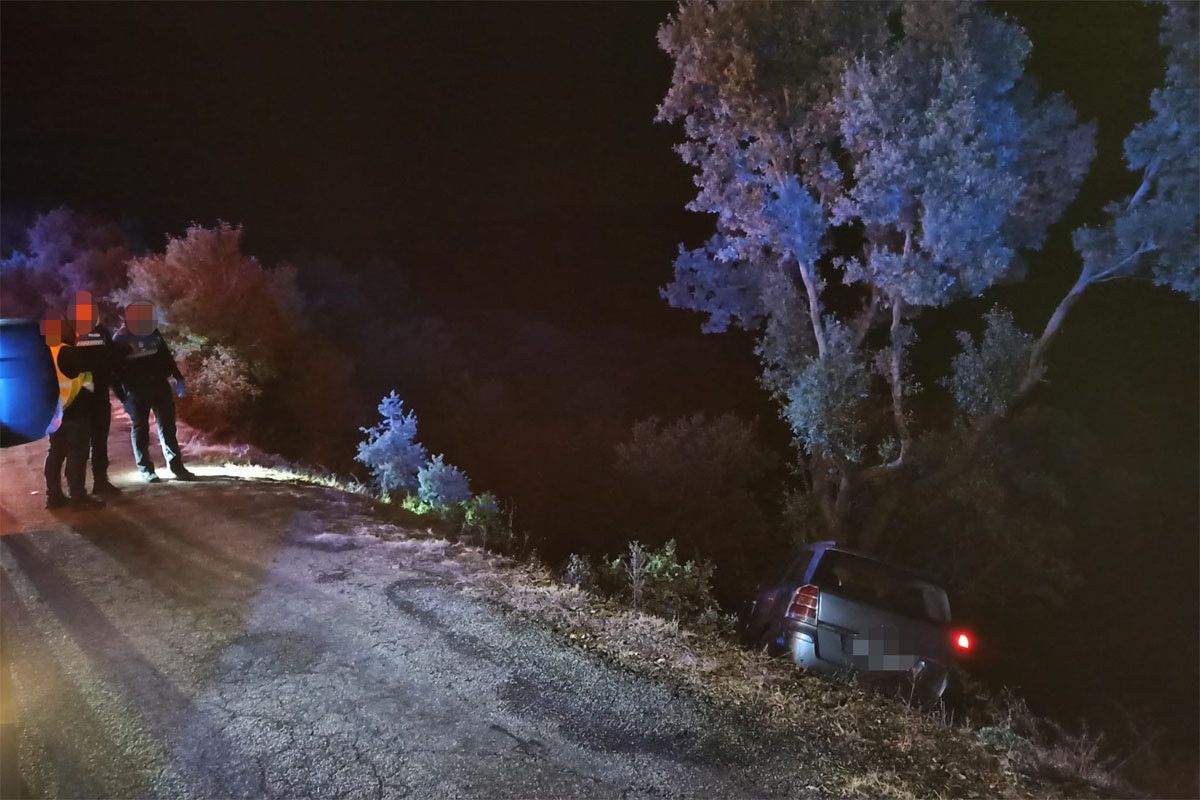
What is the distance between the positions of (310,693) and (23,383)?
2110mm

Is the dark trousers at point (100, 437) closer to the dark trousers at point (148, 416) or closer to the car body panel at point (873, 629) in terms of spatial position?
the dark trousers at point (148, 416)

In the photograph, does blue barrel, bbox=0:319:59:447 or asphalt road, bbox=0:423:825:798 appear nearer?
blue barrel, bbox=0:319:59:447

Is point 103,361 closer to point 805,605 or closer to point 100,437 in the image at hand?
point 100,437

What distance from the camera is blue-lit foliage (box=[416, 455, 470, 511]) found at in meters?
10.3

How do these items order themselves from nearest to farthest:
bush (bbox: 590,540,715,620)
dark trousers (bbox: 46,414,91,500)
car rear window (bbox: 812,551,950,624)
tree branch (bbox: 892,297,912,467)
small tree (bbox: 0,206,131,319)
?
car rear window (bbox: 812,551,950,624)
bush (bbox: 590,540,715,620)
dark trousers (bbox: 46,414,91,500)
tree branch (bbox: 892,297,912,467)
small tree (bbox: 0,206,131,319)

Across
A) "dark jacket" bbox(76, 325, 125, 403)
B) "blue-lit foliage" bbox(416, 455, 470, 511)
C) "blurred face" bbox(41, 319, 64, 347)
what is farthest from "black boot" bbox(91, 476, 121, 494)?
"blurred face" bbox(41, 319, 64, 347)

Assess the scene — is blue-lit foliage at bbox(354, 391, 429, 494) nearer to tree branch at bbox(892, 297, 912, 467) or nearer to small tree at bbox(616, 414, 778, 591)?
small tree at bbox(616, 414, 778, 591)

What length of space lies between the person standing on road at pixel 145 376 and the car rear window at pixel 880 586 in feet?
20.9

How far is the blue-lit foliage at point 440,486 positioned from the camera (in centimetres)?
1032

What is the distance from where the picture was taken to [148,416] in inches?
330

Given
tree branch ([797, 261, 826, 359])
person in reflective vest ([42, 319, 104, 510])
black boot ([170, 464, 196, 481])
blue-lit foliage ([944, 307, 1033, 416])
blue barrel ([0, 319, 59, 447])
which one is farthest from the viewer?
tree branch ([797, 261, 826, 359])

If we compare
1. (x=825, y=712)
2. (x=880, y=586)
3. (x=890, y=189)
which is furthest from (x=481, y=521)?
(x=890, y=189)

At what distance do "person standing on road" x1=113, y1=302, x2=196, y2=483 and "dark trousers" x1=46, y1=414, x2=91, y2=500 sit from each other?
0.71 m

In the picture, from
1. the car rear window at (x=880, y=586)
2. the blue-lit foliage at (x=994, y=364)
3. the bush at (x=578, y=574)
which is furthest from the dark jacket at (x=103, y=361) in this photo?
the blue-lit foliage at (x=994, y=364)
